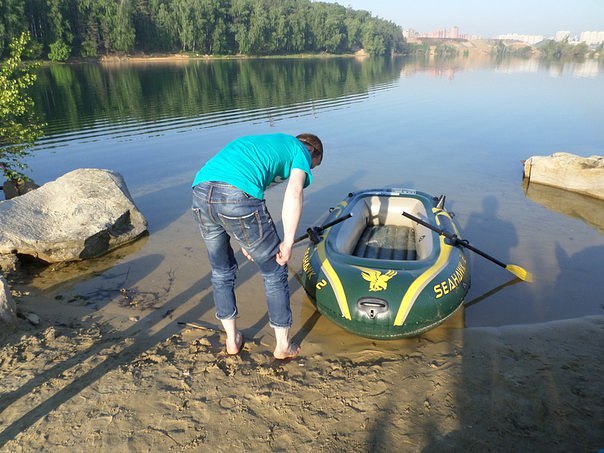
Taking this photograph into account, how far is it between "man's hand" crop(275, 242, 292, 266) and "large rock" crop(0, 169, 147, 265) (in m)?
4.58

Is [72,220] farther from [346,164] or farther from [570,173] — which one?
[570,173]

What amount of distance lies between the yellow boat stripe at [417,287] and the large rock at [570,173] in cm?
727

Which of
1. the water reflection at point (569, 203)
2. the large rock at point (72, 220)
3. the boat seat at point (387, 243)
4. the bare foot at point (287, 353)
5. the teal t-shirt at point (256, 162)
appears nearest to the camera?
the teal t-shirt at point (256, 162)

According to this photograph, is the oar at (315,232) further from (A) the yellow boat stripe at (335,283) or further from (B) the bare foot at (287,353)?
(B) the bare foot at (287,353)

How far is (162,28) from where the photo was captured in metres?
66.9

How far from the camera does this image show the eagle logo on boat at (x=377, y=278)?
4335mm

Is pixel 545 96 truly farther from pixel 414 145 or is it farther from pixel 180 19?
pixel 180 19

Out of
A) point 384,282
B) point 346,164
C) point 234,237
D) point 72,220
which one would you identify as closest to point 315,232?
point 384,282

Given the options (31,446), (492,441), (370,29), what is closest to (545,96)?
(492,441)

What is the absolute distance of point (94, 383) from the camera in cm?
327

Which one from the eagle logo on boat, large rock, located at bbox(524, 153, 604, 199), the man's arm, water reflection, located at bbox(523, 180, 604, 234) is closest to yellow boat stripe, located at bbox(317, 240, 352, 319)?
the eagle logo on boat

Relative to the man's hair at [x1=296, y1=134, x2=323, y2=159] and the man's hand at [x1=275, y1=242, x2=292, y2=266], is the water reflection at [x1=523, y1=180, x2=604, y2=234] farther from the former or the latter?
the man's hand at [x1=275, y1=242, x2=292, y2=266]

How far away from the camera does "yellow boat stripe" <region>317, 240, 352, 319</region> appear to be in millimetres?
4344

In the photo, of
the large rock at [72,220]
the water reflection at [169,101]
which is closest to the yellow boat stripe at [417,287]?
the large rock at [72,220]
